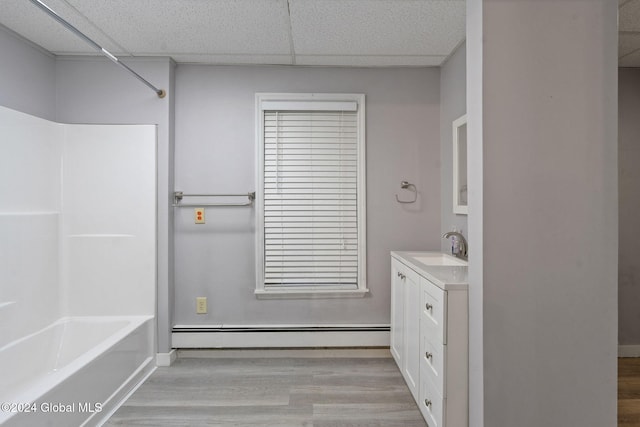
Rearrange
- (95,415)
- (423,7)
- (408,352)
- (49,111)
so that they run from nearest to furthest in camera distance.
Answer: (95,415)
(423,7)
(408,352)
(49,111)

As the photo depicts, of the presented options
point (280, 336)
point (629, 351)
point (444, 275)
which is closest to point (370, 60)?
point (444, 275)

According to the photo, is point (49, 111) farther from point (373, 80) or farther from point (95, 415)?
point (373, 80)

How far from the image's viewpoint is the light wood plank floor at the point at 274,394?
6.38 feet

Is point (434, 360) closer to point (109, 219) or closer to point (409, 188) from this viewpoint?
point (409, 188)

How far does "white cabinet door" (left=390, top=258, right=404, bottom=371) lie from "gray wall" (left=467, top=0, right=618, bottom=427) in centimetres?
97

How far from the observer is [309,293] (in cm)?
281

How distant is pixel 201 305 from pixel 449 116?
241 centimetres

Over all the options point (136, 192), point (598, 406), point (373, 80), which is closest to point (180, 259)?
point (136, 192)

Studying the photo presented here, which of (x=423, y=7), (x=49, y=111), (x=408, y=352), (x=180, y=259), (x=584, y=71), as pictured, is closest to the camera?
(x=584, y=71)

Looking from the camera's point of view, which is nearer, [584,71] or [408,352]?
[584,71]

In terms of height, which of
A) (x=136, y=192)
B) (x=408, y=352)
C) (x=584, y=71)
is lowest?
(x=408, y=352)

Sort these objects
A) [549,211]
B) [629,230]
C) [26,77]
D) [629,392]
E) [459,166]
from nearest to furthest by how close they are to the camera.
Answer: [549,211], [629,392], [26,77], [459,166], [629,230]

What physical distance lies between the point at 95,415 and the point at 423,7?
9.43 feet

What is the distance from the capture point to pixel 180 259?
2764 mm
